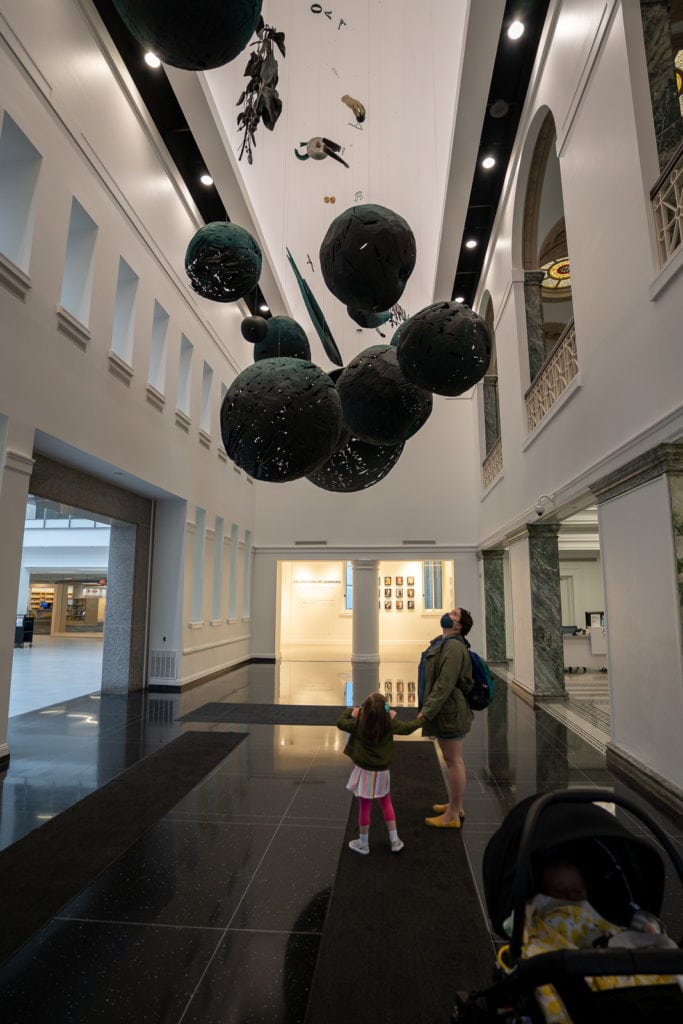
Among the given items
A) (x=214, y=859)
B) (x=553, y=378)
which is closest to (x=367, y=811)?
(x=214, y=859)

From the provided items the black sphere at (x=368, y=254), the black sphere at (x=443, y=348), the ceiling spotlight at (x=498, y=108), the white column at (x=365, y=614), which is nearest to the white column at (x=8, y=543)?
the black sphere at (x=368, y=254)

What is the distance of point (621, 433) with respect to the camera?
19.7 feet

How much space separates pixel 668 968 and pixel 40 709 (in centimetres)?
983

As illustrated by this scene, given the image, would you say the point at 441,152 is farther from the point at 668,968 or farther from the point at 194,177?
the point at 668,968

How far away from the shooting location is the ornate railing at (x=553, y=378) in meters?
8.02

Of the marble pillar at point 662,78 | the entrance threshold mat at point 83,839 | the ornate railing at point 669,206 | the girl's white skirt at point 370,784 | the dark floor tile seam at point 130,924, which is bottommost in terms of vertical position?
the entrance threshold mat at point 83,839

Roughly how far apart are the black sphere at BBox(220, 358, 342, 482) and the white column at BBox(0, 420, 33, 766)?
497cm

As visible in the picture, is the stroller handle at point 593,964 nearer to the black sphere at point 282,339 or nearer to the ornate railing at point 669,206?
the black sphere at point 282,339

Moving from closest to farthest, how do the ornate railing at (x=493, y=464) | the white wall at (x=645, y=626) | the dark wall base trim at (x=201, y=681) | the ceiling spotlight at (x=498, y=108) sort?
the white wall at (x=645, y=626)
the ceiling spotlight at (x=498, y=108)
the dark wall base trim at (x=201, y=681)
the ornate railing at (x=493, y=464)

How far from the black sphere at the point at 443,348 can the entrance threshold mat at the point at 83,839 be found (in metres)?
3.31

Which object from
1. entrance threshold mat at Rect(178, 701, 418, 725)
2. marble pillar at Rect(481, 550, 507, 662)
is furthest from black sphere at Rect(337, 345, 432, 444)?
marble pillar at Rect(481, 550, 507, 662)

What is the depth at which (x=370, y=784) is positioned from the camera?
3.93m

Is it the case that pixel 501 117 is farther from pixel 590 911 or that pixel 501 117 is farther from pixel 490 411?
pixel 590 911

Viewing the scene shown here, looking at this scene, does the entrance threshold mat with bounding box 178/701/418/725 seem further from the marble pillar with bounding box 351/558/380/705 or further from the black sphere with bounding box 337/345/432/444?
the black sphere with bounding box 337/345/432/444
